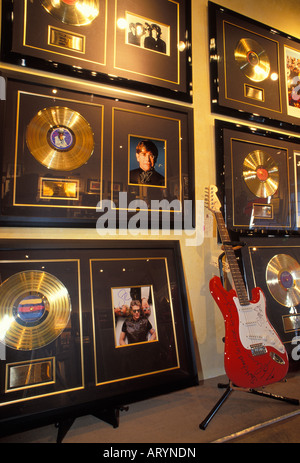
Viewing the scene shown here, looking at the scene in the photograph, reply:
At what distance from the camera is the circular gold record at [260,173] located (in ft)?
5.47

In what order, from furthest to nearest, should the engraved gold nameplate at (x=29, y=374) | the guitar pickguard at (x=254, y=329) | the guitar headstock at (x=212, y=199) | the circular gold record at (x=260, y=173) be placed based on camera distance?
the circular gold record at (x=260, y=173), the guitar headstock at (x=212, y=199), the guitar pickguard at (x=254, y=329), the engraved gold nameplate at (x=29, y=374)

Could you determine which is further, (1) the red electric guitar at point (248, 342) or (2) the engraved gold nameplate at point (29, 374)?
(1) the red electric guitar at point (248, 342)

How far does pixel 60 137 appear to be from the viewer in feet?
3.94

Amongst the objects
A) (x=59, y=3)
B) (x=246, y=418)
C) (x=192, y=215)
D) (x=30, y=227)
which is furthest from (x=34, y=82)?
(x=246, y=418)

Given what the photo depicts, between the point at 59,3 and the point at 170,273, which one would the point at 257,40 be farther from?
the point at 170,273

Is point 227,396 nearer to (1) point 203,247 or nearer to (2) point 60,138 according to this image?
(1) point 203,247

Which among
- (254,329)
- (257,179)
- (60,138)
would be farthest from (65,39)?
(254,329)

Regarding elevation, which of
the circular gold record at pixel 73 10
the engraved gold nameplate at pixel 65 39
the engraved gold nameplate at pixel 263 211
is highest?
the circular gold record at pixel 73 10

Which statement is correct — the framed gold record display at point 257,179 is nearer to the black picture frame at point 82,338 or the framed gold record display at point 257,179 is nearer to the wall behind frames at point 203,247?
the wall behind frames at point 203,247

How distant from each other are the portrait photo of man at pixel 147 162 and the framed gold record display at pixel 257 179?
39 centimetres

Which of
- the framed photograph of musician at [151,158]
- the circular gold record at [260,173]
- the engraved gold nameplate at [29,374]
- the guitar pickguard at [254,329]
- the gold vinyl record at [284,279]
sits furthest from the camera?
the circular gold record at [260,173]

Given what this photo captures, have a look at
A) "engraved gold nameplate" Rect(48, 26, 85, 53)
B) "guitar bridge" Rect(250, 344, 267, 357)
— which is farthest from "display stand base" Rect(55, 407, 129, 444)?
"engraved gold nameplate" Rect(48, 26, 85, 53)

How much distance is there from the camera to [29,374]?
3.14 feet

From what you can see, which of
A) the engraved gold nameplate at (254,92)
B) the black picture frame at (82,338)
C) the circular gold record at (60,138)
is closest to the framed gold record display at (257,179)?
the engraved gold nameplate at (254,92)
